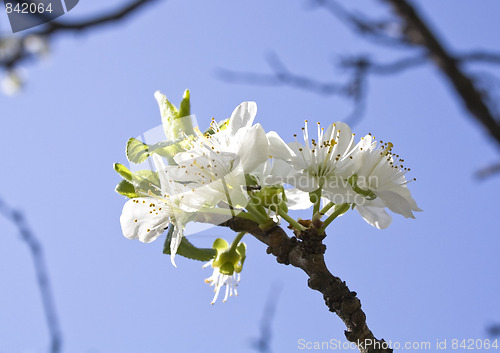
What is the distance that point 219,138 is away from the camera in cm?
191

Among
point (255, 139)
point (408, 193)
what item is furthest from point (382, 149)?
point (255, 139)

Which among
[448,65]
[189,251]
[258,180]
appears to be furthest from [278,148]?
[448,65]

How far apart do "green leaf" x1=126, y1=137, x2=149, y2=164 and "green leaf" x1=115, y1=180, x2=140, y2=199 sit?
94 mm

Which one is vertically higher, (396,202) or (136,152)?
(136,152)

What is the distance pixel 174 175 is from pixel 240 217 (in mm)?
257

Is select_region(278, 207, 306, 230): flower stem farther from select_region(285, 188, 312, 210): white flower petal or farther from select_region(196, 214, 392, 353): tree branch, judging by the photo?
select_region(285, 188, 312, 210): white flower petal

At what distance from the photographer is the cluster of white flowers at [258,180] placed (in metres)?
1.77

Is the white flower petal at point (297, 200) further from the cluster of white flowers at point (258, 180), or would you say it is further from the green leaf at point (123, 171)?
the green leaf at point (123, 171)

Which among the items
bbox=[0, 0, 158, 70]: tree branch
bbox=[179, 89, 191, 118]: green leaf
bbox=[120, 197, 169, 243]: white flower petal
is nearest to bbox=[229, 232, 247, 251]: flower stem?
bbox=[120, 197, 169, 243]: white flower petal

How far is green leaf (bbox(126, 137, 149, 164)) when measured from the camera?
1.88m

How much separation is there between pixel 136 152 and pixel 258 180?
431mm

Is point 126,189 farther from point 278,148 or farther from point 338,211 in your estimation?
point 338,211

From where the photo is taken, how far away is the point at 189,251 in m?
1.87

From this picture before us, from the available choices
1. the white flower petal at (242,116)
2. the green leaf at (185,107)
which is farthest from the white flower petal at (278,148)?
the green leaf at (185,107)
